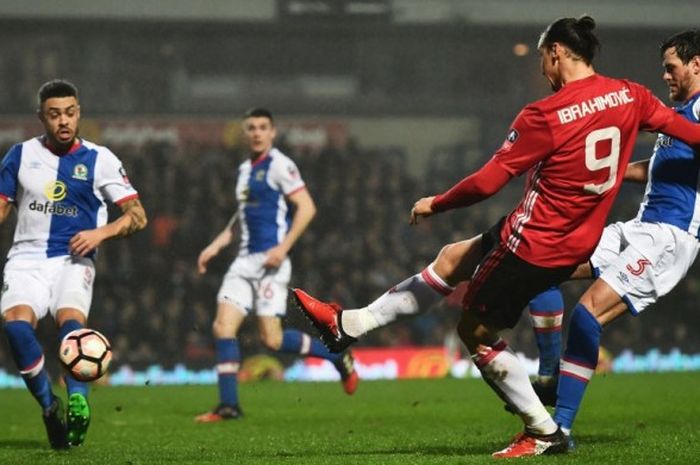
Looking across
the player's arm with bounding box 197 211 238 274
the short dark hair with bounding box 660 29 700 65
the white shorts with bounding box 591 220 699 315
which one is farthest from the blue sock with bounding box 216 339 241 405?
the short dark hair with bounding box 660 29 700 65

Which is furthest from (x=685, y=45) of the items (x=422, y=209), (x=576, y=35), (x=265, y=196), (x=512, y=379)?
(x=265, y=196)

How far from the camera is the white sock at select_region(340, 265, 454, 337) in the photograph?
281 inches

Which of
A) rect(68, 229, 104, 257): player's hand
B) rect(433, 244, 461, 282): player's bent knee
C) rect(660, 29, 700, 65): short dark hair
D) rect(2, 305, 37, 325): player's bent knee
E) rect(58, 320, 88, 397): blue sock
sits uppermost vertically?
rect(660, 29, 700, 65): short dark hair

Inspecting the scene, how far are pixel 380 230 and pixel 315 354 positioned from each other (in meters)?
9.41

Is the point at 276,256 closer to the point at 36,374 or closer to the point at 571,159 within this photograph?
the point at 36,374

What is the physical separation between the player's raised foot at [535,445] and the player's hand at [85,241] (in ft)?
9.48

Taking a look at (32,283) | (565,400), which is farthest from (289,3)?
(565,400)

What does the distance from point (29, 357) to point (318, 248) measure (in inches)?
→ 492

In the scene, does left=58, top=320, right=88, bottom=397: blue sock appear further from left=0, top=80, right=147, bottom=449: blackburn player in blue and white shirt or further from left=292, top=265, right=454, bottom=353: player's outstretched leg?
left=292, top=265, right=454, bottom=353: player's outstretched leg

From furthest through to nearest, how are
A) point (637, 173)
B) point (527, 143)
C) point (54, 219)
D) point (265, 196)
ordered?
point (265, 196), point (54, 219), point (637, 173), point (527, 143)

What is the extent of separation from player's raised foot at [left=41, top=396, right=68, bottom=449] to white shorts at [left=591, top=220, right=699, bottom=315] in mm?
3513

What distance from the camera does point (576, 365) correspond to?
7281mm

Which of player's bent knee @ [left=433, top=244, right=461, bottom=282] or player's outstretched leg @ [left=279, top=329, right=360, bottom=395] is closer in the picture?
player's bent knee @ [left=433, top=244, right=461, bottom=282]

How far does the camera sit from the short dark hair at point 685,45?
25.4ft
